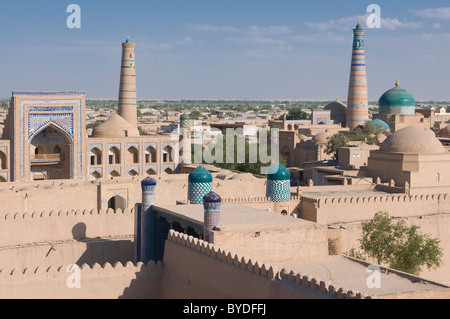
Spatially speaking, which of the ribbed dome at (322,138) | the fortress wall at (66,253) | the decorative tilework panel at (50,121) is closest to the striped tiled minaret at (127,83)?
the decorative tilework panel at (50,121)

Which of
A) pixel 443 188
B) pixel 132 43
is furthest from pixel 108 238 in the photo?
pixel 132 43

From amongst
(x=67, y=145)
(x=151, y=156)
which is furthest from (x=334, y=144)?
(x=67, y=145)

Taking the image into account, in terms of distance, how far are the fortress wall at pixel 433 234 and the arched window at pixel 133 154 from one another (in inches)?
686

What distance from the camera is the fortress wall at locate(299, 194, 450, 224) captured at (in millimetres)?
22156

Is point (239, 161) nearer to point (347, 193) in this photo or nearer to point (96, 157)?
point (96, 157)

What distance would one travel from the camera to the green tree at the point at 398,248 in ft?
57.6

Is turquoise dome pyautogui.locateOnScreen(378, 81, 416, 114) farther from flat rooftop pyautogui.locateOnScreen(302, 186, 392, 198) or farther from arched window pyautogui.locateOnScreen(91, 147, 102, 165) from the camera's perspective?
flat rooftop pyautogui.locateOnScreen(302, 186, 392, 198)

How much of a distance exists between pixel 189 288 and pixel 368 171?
51.2 feet

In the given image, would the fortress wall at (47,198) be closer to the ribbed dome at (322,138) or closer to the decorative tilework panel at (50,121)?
the decorative tilework panel at (50,121)

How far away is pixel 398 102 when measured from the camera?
51500mm

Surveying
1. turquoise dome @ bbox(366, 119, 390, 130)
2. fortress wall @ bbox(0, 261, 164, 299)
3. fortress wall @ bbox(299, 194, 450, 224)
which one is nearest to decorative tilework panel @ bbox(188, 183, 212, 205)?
fortress wall @ bbox(299, 194, 450, 224)

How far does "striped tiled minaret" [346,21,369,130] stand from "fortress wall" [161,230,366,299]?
40.4 meters

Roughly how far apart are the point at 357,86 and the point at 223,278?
139 ft

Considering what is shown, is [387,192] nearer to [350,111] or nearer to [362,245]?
[362,245]
